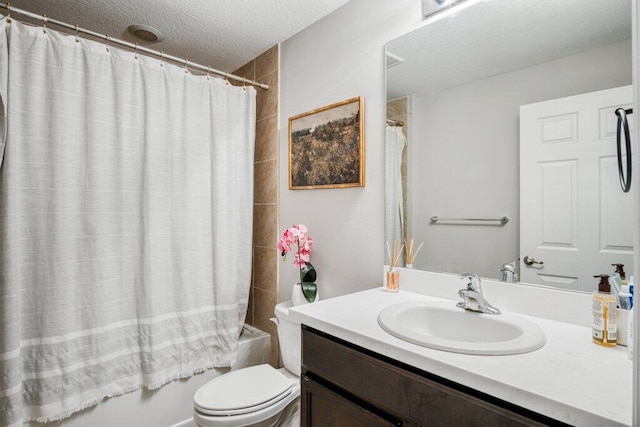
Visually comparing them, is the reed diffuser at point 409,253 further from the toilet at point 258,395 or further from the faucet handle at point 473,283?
the toilet at point 258,395

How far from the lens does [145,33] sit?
6.66 ft

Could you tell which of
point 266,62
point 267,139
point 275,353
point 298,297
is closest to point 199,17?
point 266,62

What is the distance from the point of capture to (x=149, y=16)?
73.3 inches

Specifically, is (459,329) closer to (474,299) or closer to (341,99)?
(474,299)

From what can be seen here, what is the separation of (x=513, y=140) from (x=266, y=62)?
1.77m

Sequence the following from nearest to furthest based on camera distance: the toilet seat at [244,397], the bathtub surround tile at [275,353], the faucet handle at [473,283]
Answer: the faucet handle at [473,283] → the toilet seat at [244,397] → the bathtub surround tile at [275,353]

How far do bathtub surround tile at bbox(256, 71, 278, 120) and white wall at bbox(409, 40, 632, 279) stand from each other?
1.10 metres

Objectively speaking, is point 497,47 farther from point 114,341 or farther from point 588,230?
point 114,341

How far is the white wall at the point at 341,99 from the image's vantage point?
1606mm

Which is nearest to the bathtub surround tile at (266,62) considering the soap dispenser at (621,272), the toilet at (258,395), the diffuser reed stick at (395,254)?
the diffuser reed stick at (395,254)

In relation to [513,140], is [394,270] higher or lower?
lower

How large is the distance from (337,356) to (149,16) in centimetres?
202

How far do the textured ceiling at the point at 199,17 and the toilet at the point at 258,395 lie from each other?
1617mm

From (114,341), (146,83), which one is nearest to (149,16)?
(146,83)
